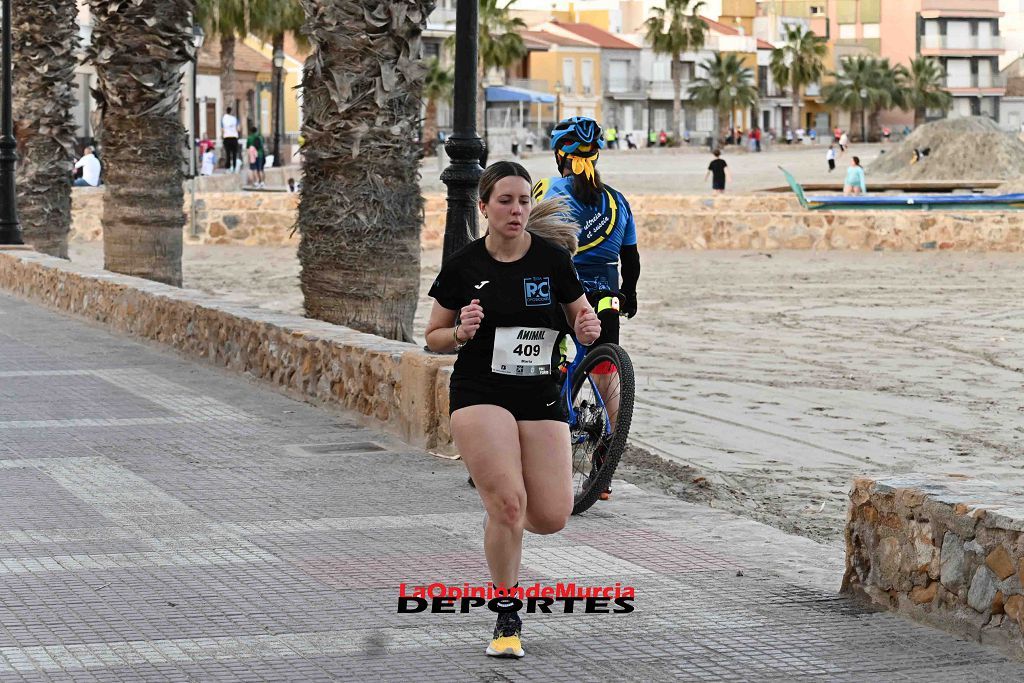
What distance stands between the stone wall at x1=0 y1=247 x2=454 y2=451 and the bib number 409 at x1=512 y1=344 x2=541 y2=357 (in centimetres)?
339

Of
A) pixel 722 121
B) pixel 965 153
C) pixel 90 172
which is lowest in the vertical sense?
pixel 90 172

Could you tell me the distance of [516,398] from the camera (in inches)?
198

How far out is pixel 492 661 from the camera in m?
4.97

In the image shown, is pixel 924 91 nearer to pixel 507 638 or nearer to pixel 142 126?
pixel 142 126

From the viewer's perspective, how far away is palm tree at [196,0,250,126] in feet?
184

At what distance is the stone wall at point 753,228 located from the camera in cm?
2605

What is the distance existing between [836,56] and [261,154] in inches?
3542

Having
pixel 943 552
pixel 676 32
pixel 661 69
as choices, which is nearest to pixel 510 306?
pixel 943 552

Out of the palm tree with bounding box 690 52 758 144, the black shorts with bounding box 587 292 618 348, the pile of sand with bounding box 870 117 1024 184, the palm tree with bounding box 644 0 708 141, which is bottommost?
the black shorts with bounding box 587 292 618 348

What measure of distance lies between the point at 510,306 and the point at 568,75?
327 feet

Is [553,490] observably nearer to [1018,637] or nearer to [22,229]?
[1018,637]

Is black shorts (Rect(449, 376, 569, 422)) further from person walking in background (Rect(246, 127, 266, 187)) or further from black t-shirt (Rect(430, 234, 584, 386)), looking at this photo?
person walking in background (Rect(246, 127, 266, 187))

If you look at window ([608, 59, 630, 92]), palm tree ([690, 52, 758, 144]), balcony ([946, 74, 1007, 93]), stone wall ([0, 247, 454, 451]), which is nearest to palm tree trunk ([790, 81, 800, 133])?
palm tree ([690, 52, 758, 144])

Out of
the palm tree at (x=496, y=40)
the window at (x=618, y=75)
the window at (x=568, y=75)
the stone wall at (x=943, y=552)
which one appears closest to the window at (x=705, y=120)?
the window at (x=618, y=75)
